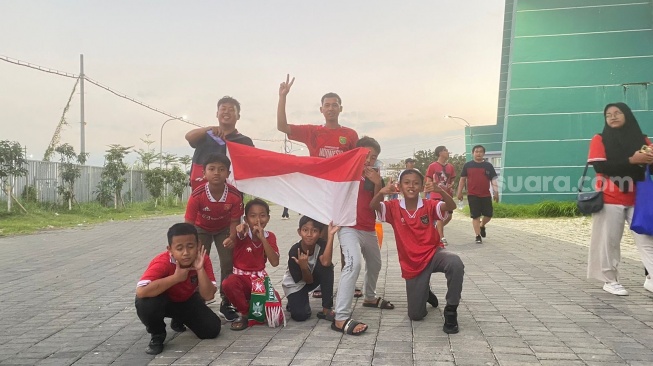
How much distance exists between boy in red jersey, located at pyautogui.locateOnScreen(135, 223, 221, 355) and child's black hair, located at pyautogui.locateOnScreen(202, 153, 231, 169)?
0.83m

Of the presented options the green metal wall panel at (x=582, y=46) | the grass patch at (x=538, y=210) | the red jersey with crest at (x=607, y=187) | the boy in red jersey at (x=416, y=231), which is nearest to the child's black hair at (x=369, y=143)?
the boy in red jersey at (x=416, y=231)

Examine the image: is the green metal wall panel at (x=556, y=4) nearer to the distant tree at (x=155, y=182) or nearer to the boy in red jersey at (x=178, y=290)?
the distant tree at (x=155, y=182)

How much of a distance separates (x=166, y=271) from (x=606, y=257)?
4528 millimetres

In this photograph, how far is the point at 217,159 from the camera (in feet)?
16.1

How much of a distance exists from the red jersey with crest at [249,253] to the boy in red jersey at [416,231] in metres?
1.08

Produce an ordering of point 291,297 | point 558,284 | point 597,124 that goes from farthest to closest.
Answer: point 597,124 < point 558,284 < point 291,297

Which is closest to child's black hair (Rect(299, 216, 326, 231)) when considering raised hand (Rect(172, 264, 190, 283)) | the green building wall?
raised hand (Rect(172, 264, 190, 283))

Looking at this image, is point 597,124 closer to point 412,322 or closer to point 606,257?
point 606,257

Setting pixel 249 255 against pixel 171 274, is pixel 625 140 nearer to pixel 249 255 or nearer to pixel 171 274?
pixel 249 255

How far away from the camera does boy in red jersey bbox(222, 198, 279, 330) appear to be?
188 inches

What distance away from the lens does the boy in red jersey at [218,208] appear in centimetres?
491

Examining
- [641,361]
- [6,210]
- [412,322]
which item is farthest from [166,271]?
[6,210]

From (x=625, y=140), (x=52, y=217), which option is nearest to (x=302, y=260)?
(x=625, y=140)

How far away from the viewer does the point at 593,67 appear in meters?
22.0
